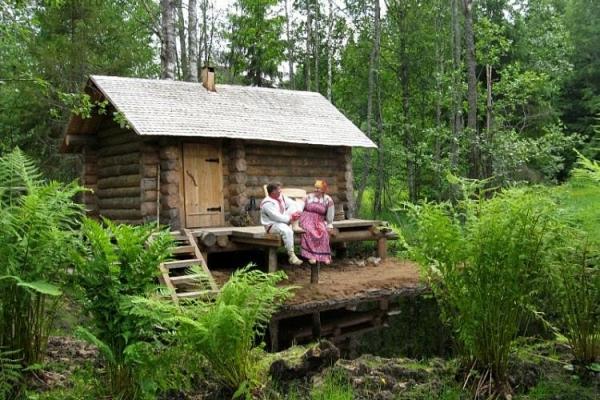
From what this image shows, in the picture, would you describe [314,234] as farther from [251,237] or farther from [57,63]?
[57,63]

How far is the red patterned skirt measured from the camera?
30.9 feet

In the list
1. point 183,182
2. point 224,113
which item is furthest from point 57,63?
point 183,182

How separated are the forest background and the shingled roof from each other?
3009 millimetres

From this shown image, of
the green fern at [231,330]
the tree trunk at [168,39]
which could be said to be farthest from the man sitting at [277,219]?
the tree trunk at [168,39]

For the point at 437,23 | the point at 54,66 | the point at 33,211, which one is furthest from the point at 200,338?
the point at 437,23

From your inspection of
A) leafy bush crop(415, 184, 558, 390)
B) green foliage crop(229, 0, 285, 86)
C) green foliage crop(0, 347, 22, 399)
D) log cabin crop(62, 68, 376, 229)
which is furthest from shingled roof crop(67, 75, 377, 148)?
green foliage crop(229, 0, 285, 86)

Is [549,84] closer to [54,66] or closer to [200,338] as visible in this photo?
[54,66]

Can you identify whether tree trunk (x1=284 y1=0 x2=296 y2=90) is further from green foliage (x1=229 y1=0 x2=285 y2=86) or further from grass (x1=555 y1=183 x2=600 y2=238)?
grass (x1=555 y1=183 x2=600 y2=238)

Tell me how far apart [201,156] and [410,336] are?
5.38 m

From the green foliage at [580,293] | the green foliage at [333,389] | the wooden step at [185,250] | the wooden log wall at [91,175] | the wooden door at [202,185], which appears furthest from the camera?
the wooden log wall at [91,175]

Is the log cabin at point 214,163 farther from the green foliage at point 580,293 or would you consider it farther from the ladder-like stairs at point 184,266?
the green foliage at point 580,293

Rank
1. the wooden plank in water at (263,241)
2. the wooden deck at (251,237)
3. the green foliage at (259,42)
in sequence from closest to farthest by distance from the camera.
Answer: the wooden plank in water at (263,241)
the wooden deck at (251,237)
the green foliage at (259,42)

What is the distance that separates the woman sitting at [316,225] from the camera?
9430mm

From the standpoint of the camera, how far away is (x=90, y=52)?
16828 millimetres
